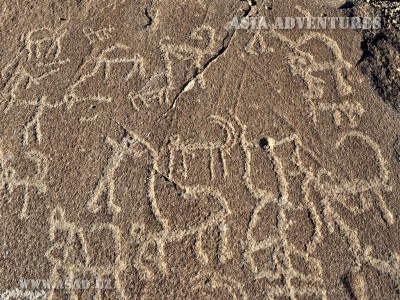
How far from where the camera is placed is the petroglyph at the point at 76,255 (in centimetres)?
191

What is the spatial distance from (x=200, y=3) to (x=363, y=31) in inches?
33.8

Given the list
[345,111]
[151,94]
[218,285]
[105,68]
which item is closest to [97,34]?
[105,68]

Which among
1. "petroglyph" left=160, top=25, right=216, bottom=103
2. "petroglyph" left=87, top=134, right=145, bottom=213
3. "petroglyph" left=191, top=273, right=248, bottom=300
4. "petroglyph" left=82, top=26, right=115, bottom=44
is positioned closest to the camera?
"petroglyph" left=191, top=273, right=248, bottom=300

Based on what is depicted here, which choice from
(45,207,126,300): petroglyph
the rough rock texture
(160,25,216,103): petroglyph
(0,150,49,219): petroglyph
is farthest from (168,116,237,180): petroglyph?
(0,150,49,219): petroglyph

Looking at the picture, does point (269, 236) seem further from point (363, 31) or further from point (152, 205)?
point (363, 31)

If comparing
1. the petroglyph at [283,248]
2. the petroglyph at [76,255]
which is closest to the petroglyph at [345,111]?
the petroglyph at [283,248]

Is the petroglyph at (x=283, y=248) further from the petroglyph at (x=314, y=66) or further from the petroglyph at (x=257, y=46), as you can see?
the petroglyph at (x=257, y=46)

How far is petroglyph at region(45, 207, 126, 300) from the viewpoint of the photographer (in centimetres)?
191

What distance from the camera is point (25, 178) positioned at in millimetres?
2102

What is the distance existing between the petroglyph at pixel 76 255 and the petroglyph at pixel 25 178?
137 millimetres

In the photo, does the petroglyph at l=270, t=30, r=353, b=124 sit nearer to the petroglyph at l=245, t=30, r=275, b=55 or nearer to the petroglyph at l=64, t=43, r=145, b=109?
the petroglyph at l=245, t=30, r=275, b=55

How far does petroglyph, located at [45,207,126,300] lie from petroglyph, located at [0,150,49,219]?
0.14 metres

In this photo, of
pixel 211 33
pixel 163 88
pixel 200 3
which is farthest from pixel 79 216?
pixel 200 3

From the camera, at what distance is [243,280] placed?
189 cm
